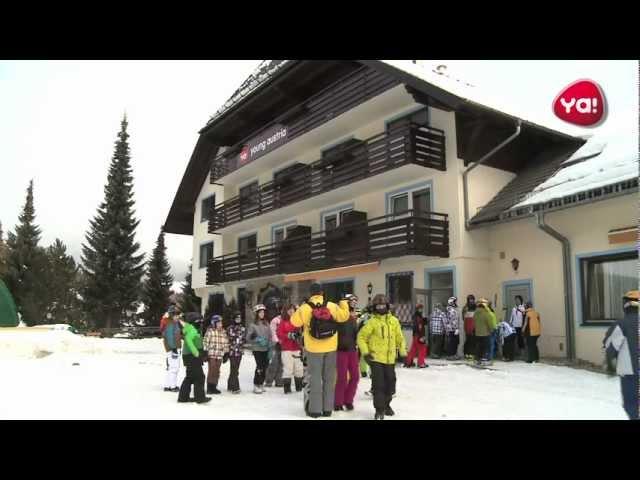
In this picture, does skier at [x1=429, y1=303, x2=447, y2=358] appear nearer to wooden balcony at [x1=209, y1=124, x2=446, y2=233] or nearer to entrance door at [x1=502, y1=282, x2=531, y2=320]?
entrance door at [x1=502, y1=282, x2=531, y2=320]

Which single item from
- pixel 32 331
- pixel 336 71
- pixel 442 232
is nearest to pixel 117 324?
pixel 32 331

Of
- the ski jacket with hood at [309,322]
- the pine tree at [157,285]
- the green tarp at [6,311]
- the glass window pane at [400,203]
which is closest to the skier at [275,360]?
the ski jacket with hood at [309,322]

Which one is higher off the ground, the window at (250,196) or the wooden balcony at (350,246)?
the window at (250,196)

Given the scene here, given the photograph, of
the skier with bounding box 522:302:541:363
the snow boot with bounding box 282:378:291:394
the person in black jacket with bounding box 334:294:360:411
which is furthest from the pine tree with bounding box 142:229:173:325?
the person in black jacket with bounding box 334:294:360:411

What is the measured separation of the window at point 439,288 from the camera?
1759cm

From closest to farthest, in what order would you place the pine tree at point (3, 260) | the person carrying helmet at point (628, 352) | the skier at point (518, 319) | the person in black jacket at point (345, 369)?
the person carrying helmet at point (628, 352) → the person in black jacket at point (345, 369) → the skier at point (518, 319) → the pine tree at point (3, 260)

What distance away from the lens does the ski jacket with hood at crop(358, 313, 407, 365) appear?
765 centimetres

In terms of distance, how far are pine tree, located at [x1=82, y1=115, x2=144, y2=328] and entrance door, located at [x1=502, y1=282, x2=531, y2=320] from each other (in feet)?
117

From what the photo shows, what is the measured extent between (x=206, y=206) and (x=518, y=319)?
22.0m

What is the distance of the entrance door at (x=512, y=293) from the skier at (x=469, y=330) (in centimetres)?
152

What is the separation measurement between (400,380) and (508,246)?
7.05m

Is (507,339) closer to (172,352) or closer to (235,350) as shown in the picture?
(235,350)

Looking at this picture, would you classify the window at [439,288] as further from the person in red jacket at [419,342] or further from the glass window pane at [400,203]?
the person in red jacket at [419,342]

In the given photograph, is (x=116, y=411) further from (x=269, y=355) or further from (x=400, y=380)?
(x=400, y=380)
